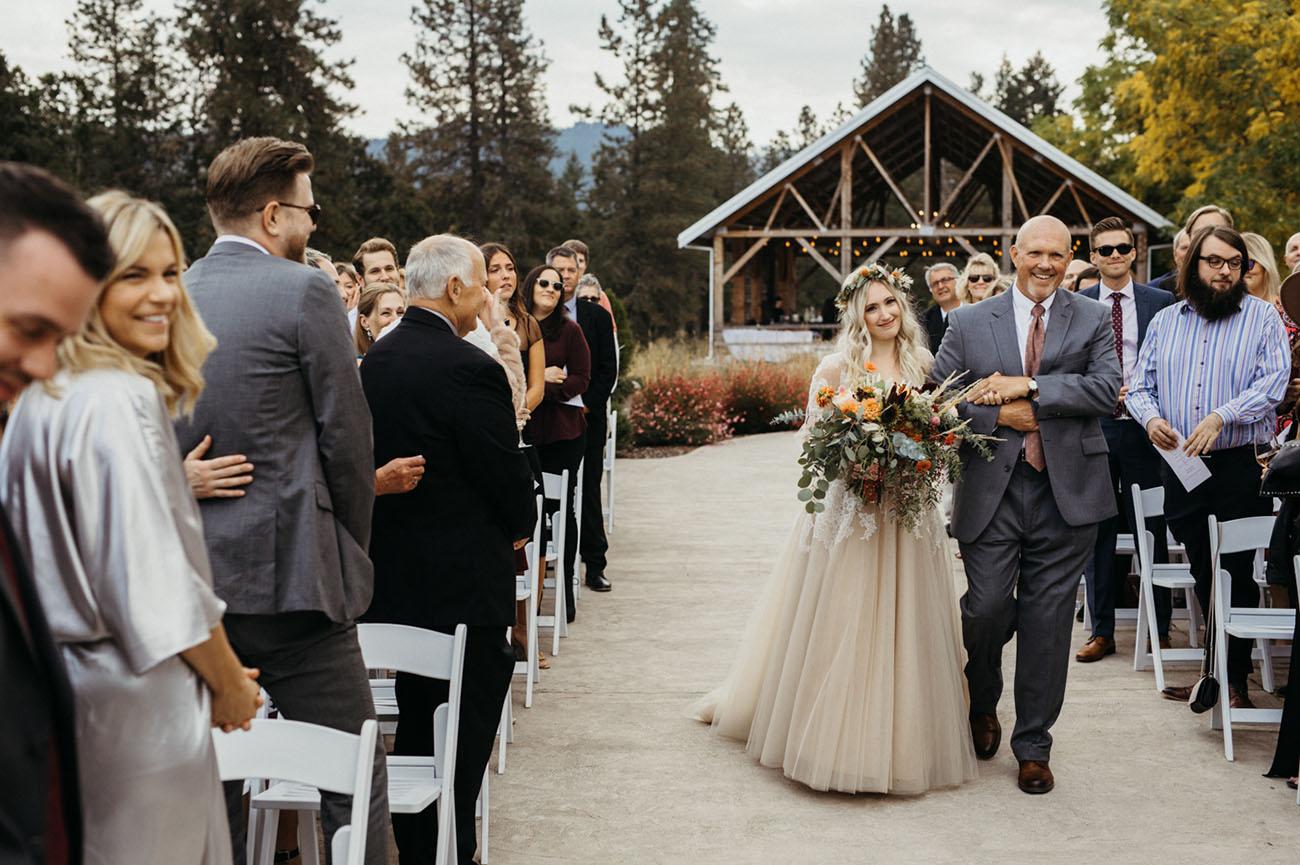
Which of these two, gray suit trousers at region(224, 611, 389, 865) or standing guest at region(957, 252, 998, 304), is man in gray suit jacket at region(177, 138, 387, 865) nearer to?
gray suit trousers at region(224, 611, 389, 865)

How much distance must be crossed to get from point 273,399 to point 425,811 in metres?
1.55

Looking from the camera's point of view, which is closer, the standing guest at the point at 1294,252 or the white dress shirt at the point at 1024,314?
the white dress shirt at the point at 1024,314

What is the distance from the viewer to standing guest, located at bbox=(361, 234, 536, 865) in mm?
3932

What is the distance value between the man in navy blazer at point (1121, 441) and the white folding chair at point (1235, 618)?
1115 millimetres

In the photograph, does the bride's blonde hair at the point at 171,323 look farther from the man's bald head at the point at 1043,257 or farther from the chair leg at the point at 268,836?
the man's bald head at the point at 1043,257

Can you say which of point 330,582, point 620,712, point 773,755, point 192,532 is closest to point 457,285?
point 330,582

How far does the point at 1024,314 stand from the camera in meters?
5.36

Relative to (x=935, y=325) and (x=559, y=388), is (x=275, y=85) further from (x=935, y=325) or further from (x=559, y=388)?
(x=559, y=388)

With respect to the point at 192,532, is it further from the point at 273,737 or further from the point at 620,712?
the point at 620,712

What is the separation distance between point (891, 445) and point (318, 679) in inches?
104

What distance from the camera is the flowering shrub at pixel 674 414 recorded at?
19188 millimetres

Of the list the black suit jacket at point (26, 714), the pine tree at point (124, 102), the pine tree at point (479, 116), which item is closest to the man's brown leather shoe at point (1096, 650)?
the black suit jacket at point (26, 714)

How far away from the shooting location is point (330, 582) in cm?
323

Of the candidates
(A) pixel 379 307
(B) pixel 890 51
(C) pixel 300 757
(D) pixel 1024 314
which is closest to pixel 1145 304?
(D) pixel 1024 314
